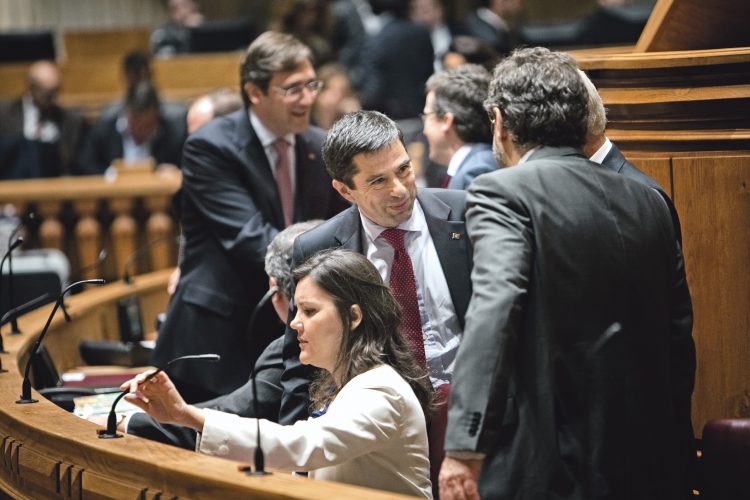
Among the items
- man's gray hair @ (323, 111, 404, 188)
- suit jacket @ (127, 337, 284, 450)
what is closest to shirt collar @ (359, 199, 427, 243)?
man's gray hair @ (323, 111, 404, 188)

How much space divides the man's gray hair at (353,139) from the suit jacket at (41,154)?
16.9 ft

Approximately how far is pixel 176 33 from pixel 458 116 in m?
6.43

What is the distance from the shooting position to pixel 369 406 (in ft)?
8.41

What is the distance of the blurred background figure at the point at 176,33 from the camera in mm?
9781

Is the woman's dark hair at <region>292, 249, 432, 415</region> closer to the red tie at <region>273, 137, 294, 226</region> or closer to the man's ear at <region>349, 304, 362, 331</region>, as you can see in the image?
the man's ear at <region>349, 304, 362, 331</region>

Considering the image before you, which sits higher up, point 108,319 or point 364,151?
point 364,151

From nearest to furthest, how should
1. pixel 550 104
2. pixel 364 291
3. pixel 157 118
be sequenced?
pixel 550 104, pixel 364 291, pixel 157 118

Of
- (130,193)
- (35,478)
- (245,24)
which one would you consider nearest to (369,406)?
(35,478)

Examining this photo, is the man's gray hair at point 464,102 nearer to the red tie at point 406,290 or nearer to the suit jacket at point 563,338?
the red tie at point 406,290

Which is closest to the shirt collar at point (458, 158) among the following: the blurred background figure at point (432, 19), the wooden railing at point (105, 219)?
→ the wooden railing at point (105, 219)

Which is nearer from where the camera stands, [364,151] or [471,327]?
[471,327]

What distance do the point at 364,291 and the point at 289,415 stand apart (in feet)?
1.72

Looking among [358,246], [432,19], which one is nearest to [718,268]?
[358,246]

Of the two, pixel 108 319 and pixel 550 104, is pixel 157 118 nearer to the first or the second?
pixel 108 319
